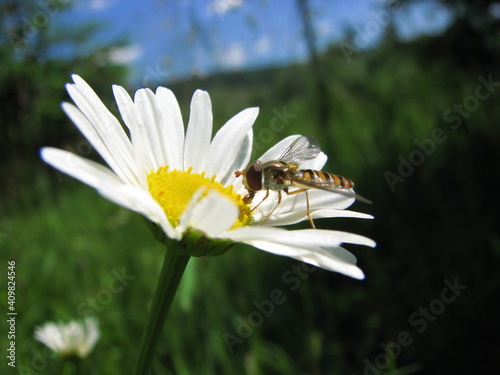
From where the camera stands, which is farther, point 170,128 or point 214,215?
point 170,128

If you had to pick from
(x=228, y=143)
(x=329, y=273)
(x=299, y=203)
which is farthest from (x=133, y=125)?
(x=329, y=273)

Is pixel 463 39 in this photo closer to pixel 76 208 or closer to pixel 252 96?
pixel 252 96

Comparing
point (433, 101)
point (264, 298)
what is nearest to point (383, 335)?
point (264, 298)

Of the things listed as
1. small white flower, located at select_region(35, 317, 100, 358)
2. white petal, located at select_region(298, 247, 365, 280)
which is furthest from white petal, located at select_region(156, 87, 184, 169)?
small white flower, located at select_region(35, 317, 100, 358)

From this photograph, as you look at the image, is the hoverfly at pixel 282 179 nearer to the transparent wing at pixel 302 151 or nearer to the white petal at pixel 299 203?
the white petal at pixel 299 203

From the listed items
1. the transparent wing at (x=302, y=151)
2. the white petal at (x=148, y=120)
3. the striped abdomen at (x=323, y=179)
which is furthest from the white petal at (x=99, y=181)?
the transparent wing at (x=302, y=151)

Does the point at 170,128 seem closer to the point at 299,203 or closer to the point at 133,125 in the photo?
the point at 133,125
